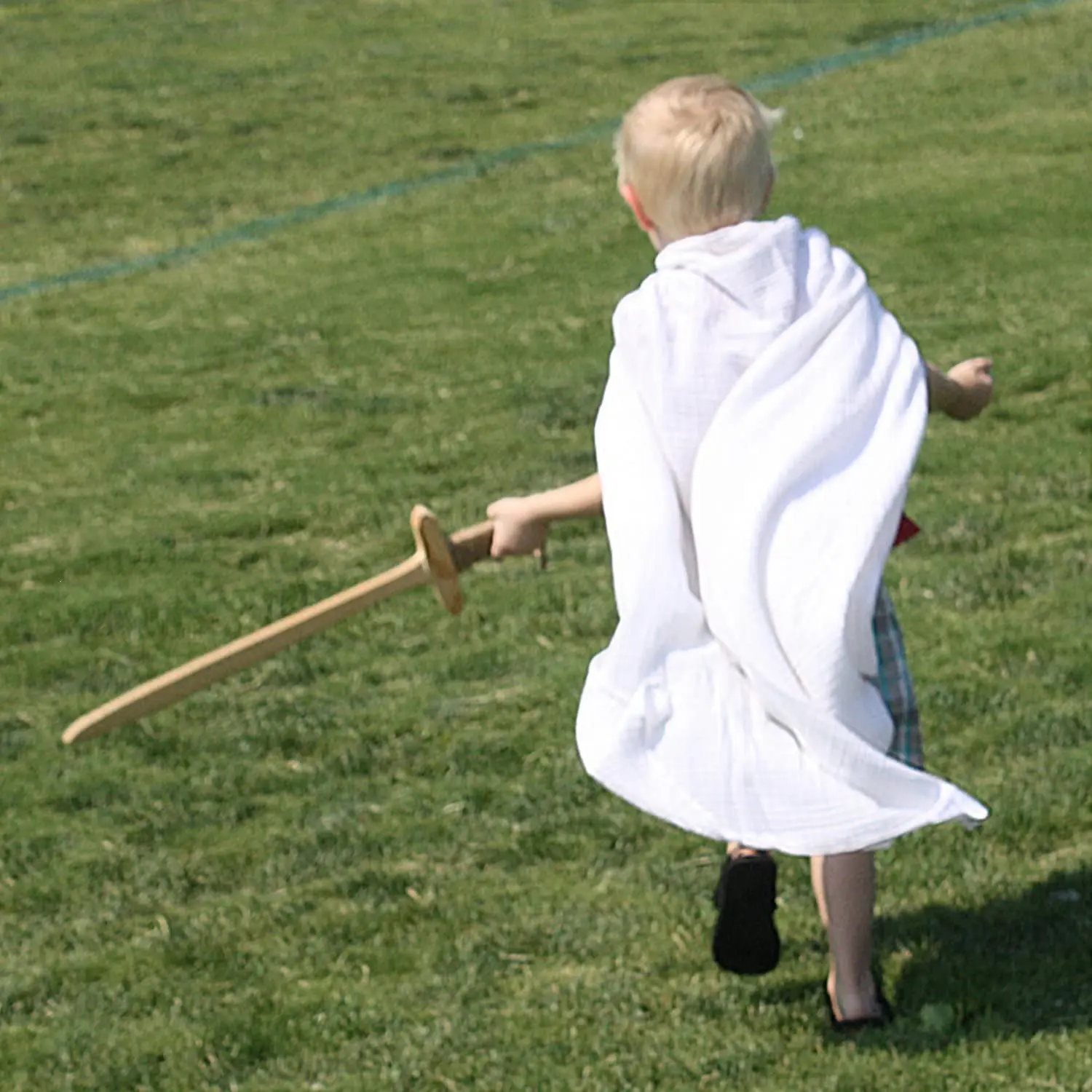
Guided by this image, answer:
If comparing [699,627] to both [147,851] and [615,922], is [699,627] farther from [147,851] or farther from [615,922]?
[147,851]

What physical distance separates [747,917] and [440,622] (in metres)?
2.42

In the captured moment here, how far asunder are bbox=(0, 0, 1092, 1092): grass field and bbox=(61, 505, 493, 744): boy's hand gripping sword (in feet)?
2.22

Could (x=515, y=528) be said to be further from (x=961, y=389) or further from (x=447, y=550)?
(x=961, y=389)

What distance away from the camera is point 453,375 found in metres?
8.10

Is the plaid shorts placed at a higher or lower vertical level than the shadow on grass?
higher

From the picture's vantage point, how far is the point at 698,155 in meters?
3.24

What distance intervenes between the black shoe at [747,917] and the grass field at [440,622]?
0.14 m

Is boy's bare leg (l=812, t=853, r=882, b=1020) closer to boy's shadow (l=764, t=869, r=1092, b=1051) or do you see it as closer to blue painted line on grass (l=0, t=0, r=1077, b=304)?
boy's shadow (l=764, t=869, r=1092, b=1051)

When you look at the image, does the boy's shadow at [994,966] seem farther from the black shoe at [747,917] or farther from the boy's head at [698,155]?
the boy's head at [698,155]

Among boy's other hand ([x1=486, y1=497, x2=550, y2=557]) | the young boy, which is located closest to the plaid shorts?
the young boy

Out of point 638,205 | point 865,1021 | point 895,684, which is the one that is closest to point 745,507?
point 895,684

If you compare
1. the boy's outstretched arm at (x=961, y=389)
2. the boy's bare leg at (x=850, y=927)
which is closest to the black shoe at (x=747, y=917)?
the boy's bare leg at (x=850, y=927)

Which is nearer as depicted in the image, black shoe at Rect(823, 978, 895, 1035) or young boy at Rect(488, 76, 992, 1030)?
young boy at Rect(488, 76, 992, 1030)

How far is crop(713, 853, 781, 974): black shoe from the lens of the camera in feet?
11.5
